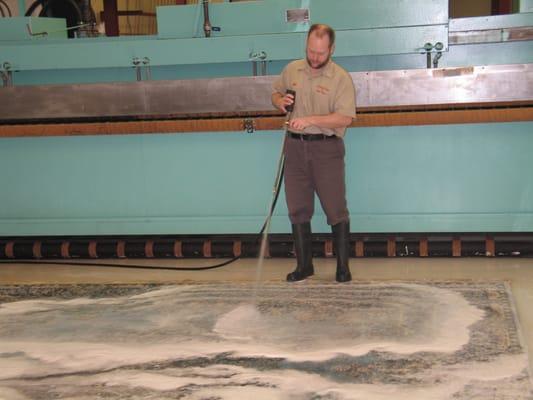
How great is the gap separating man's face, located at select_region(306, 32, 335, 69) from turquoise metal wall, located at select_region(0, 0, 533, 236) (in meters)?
0.53

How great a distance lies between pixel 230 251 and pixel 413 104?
4.89 ft

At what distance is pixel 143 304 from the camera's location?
11.3ft

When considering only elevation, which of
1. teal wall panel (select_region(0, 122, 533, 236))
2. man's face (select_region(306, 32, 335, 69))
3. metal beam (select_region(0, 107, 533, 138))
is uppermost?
man's face (select_region(306, 32, 335, 69))

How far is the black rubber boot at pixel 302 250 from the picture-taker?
148 inches

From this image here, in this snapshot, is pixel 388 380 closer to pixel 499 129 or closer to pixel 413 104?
pixel 413 104

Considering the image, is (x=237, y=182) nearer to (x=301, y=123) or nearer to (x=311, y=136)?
(x=311, y=136)

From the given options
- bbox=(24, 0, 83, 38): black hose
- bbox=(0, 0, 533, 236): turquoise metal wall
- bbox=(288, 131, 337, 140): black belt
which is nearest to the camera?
bbox=(288, 131, 337, 140): black belt

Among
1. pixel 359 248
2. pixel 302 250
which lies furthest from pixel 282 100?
pixel 359 248

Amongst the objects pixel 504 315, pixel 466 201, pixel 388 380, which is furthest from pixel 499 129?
pixel 388 380

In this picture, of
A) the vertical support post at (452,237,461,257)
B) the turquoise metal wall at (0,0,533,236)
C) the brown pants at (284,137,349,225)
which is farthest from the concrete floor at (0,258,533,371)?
the brown pants at (284,137,349,225)

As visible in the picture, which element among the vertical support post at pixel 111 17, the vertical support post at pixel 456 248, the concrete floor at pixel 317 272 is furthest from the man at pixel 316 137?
the vertical support post at pixel 111 17

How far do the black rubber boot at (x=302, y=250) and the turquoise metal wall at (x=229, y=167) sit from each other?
0.54 metres

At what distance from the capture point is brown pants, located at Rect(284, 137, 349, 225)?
360cm

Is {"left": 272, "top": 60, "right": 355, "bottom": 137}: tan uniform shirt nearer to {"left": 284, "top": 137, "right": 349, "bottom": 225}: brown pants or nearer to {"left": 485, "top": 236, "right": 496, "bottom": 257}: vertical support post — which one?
{"left": 284, "top": 137, "right": 349, "bottom": 225}: brown pants
